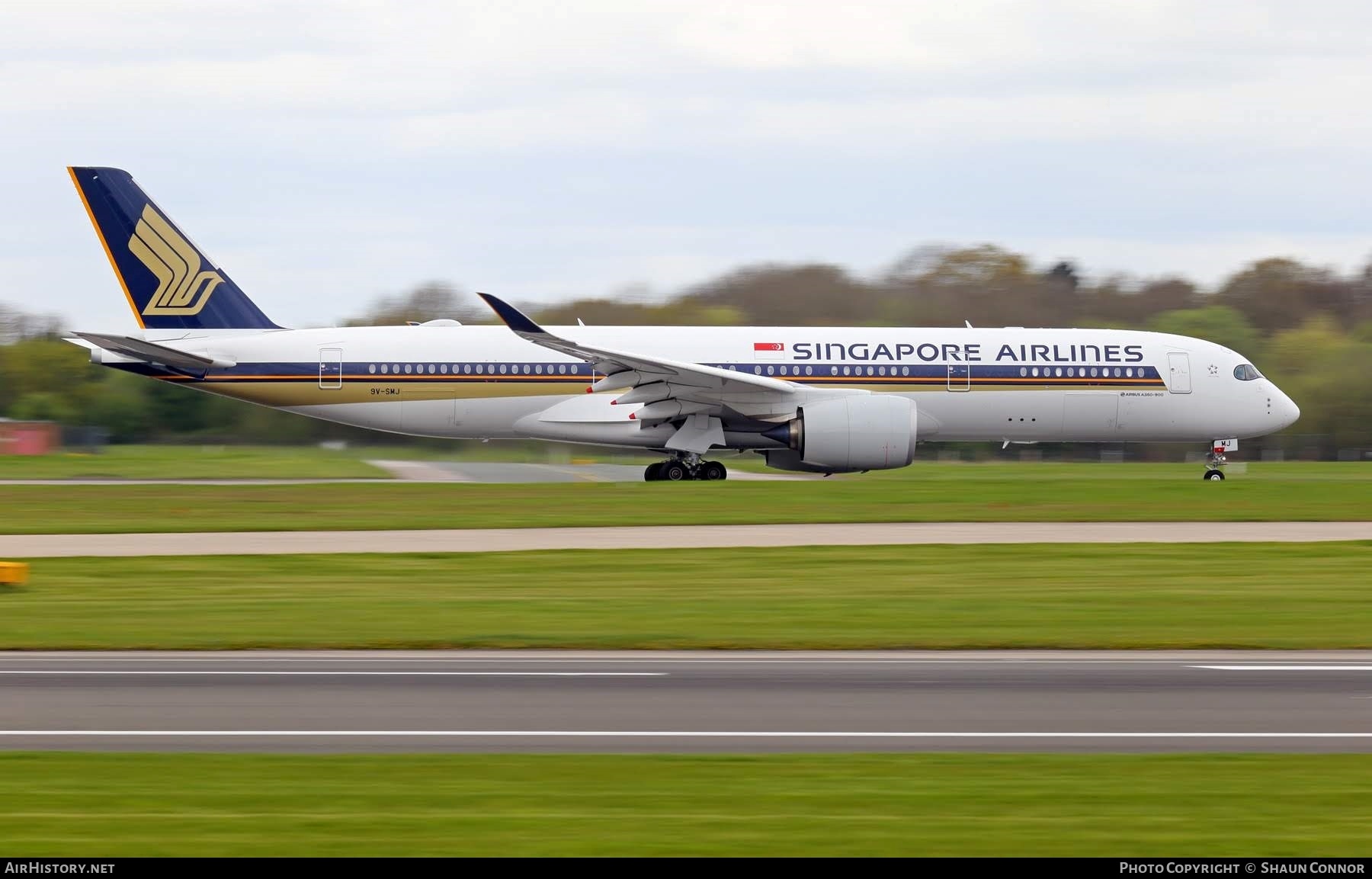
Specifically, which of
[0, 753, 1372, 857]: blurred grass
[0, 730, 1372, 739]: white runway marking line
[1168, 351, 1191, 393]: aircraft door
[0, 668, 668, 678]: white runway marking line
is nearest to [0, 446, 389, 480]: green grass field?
[1168, 351, 1191, 393]: aircraft door

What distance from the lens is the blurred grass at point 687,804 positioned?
690 cm

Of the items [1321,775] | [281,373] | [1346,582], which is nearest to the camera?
[1321,775]

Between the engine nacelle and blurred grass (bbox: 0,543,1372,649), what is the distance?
9206mm

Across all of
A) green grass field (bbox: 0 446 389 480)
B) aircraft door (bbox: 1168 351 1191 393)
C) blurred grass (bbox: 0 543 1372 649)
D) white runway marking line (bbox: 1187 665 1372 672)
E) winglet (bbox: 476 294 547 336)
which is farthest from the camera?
green grass field (bbox: 0 446 389 480)

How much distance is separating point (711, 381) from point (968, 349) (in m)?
6.18

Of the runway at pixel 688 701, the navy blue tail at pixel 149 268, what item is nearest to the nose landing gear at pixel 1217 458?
the navy blue tail at pixel 149 268

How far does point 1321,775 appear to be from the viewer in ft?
27.0

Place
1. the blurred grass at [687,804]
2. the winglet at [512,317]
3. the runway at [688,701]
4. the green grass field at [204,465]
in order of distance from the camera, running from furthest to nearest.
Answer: the green grass field at [204,465], the winglet at [512,317], the runway at [688,701], the blurred grass at [687,804]

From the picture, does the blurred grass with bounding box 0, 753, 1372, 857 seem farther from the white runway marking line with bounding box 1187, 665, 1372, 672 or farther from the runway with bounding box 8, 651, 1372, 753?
the white runway marking line with bounding box 1187, 665, 1372, 672

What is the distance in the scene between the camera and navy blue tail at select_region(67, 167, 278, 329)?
3256 centimetres

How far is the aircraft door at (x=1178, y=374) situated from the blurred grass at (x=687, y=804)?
26.5 m

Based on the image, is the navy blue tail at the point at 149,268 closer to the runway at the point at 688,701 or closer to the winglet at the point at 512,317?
the winglet at the point at 512,317

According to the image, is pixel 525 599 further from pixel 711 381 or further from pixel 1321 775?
pixel 711 381

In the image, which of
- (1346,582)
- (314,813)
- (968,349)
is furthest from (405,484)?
(314,813)
